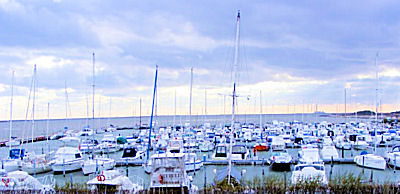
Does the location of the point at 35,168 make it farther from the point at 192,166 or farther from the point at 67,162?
the point at 192,166

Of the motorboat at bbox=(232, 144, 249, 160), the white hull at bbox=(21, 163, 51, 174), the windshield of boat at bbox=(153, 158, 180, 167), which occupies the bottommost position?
the white hull at bbox=(21, 163, 51, 174)

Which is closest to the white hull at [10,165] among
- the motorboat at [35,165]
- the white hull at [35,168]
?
the motorboat at [35,165]

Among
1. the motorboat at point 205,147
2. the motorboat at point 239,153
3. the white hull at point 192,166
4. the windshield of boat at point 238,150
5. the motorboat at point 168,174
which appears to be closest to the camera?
the motorboat at point 168,174

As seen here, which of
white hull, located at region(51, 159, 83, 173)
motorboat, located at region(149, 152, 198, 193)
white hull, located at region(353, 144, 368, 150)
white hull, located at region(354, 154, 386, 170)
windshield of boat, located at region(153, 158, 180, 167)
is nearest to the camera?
motorboat, located at region(149, 152, 198, 193)

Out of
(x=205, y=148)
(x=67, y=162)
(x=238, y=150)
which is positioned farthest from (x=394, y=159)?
(x=67, y=162)

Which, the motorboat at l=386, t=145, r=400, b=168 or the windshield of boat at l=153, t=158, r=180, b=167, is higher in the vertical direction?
the windshield of boat at l=153, t=158, r=180, b=167

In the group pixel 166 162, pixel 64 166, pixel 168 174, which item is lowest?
pixel 64 166

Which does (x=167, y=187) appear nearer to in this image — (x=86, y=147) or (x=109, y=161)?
(x=109, y=161)

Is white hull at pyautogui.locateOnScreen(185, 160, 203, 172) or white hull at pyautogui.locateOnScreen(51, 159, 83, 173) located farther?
white hull at pyautogui.locateOnScreen(51, 159, 83, 173)

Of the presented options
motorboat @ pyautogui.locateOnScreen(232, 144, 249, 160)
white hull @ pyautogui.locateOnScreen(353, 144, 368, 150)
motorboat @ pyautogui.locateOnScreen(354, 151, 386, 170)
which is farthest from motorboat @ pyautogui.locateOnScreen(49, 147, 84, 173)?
white hull @ pyautogui.locateOnScreen(353, 144, 368, 150)

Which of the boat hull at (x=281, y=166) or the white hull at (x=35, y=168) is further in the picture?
the boat hull at (x=281, y=166)

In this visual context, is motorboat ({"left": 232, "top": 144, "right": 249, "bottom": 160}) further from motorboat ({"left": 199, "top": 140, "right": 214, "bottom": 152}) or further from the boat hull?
motorboat ({"left": 199, "top": 140, "right": 214, "bottom": 152})

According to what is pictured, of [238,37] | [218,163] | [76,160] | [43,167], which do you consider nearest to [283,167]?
[218,163]

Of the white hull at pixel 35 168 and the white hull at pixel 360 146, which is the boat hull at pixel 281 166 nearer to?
the white hull at pixel 360 146
